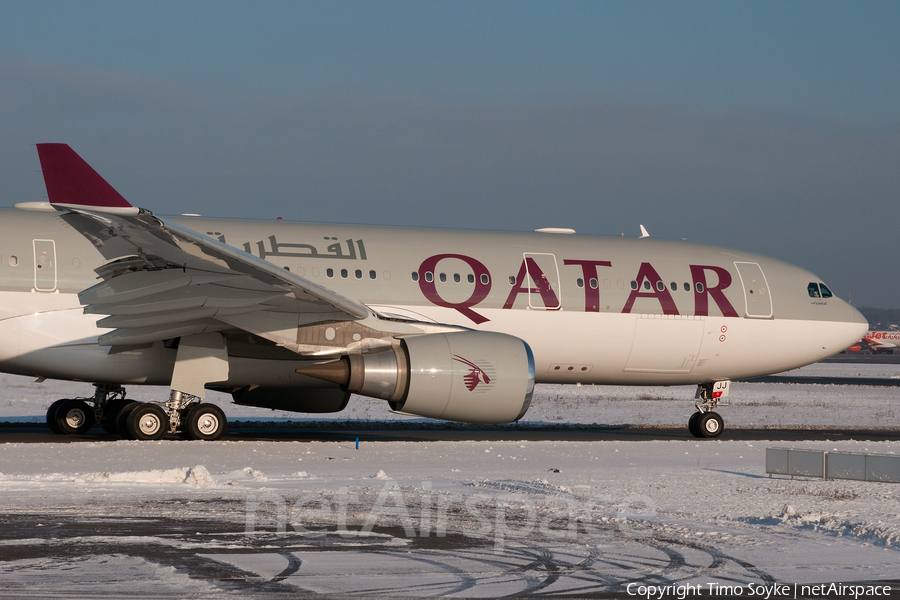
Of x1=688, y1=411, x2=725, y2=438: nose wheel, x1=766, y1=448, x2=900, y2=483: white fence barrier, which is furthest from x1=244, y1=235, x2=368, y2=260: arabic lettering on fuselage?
x1=766, y1=448, x2=900, y2=483: white fence barrier

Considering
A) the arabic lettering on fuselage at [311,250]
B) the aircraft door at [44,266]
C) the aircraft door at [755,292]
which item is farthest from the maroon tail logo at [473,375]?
the aircraft door at [755,292]

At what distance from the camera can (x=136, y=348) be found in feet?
46.6

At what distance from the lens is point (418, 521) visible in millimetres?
7875

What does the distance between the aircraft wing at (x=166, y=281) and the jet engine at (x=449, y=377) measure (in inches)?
32.9

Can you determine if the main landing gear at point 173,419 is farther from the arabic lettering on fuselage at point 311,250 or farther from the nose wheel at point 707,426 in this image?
the nose wheel at point 707,426

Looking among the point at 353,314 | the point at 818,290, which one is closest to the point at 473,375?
the point at 353,314

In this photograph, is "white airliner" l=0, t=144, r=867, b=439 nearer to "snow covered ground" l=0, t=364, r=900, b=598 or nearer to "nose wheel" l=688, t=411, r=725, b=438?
"nose wheel" l=688, t=411, r=725, b=438

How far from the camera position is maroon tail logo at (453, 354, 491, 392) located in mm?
13234

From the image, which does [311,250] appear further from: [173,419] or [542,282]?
[542,282]

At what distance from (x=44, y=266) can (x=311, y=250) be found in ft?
13.0

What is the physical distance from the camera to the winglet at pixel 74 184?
36.4 feet

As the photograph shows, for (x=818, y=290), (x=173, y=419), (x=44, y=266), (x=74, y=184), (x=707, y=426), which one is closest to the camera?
(x=74, y=184)

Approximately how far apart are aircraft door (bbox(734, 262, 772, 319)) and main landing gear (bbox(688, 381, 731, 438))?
1.44m

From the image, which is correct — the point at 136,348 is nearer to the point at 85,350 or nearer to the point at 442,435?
the point at 85,350
